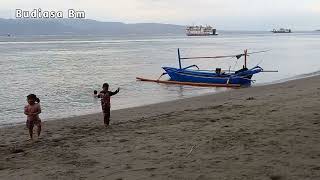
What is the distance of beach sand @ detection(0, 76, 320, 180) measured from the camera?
21.4 ft

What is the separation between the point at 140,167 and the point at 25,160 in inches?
88.3

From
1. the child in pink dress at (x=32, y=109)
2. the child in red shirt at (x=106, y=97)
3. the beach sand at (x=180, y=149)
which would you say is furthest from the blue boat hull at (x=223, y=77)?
the child in pink dress at (x=32, y=109)

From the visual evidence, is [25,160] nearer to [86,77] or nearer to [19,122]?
[19,122]

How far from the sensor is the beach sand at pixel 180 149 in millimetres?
6535

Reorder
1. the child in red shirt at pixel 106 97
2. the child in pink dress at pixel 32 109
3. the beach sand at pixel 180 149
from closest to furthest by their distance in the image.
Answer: the beach sand at pixel 180 149 → the child in pink dress at pixel 32 109 → the child in red shirt at pixel 106 97

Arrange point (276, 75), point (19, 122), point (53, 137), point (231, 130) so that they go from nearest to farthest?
point (231, 130) < point (53, 137) < point (19, 122) < point (276, 75)

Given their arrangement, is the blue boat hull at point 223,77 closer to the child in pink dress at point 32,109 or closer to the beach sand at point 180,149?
the beach sand at point 180,149

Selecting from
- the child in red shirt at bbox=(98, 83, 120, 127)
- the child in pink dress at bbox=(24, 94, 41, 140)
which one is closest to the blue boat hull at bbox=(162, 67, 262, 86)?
the child in red shirt at bbox=(98, 83, 120, 127)

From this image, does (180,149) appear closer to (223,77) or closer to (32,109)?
(32,109)

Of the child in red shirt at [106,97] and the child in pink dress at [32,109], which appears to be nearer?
the child in pink dress at [32,109]

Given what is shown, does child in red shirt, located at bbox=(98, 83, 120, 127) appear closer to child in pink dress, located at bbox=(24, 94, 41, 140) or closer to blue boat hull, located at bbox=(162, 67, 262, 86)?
child in pink dress, located at bbox=(24, 94, 41, 140)

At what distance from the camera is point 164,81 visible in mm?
29359

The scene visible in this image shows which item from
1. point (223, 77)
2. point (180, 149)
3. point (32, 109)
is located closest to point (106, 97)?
point (32, 109)

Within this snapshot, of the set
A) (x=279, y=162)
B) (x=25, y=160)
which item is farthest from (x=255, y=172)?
(x=25, y=160)
